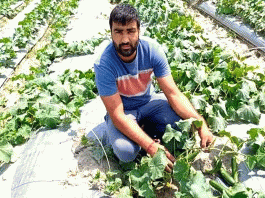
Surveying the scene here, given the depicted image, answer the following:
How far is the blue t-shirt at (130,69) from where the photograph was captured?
2.44 m

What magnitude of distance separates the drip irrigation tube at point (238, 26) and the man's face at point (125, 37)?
2334mm

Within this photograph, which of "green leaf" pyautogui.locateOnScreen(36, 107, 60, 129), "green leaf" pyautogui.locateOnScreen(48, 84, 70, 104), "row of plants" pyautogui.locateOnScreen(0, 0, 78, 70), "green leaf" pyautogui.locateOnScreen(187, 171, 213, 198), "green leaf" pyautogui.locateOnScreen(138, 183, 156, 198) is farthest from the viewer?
"row of plants" pyautogui.locateOnScreen(0, 0, 78, 70)

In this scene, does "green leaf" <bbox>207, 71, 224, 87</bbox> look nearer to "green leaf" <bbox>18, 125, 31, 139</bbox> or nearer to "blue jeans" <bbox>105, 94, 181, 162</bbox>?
"blue jeans" <bbox>105, 94, 181, 162</bbox>

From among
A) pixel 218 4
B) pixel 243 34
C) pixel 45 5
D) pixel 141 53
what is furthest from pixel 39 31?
pixel 141 53

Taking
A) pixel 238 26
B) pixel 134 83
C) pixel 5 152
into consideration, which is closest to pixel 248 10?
pixel 238 26

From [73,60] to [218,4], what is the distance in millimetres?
3119

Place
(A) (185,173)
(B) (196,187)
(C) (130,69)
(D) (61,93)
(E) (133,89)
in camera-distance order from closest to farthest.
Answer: (B) (196,187), (A) (185,173), (C) (130,69), (E) (133,89), (D) (61,93)

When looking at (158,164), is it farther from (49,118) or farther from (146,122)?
(49,118)

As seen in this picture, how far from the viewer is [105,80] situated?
242 centimetres

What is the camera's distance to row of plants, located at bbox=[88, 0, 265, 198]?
84.4 inches

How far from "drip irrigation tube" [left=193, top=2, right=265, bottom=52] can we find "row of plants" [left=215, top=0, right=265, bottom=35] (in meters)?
0.10

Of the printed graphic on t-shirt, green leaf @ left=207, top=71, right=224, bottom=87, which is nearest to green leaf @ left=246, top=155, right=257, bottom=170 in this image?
the printed graphic on t-shirt

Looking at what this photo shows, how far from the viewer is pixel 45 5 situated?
760cm

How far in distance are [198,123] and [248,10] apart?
3582mm
